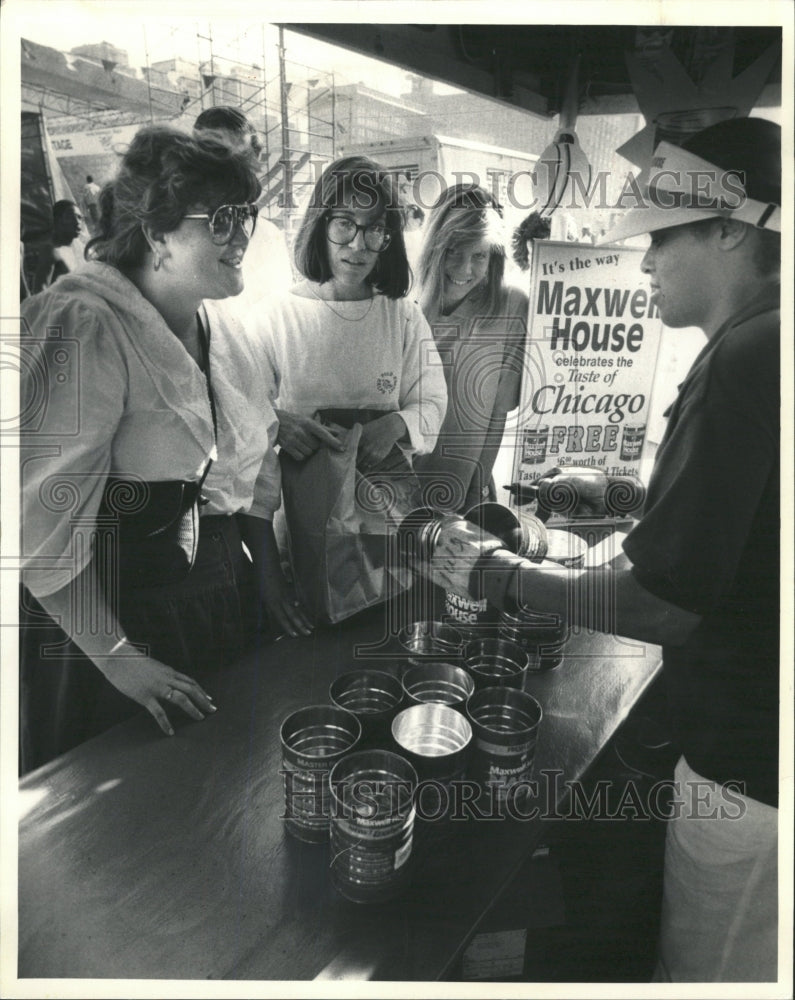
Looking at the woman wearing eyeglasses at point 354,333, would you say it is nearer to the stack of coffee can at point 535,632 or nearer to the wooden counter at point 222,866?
the stack of coffee can at point 535,632

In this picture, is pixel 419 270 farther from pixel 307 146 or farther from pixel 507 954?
pixel 507 954

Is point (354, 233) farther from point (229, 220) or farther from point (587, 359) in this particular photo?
point (587, 359)

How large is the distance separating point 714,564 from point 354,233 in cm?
86

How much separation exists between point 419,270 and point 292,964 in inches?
43.6

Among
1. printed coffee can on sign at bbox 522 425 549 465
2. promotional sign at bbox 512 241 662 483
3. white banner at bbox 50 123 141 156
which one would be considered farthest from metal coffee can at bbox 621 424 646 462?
white banner at bbox 50 123 141 156

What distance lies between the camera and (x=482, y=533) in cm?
134

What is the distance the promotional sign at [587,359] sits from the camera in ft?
4.18

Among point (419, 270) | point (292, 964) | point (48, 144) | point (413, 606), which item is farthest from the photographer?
point (413, 606)

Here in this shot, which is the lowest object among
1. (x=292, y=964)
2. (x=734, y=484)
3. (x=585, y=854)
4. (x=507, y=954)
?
(x=507, y=954)

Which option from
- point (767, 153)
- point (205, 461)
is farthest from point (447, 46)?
point (205, 461)

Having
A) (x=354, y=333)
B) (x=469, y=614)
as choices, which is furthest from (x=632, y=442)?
(x=354, y=333)

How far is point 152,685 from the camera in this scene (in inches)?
49.1

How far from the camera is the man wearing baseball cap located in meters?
1.21

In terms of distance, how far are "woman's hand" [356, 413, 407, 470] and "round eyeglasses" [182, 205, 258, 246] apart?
1.34 feet
